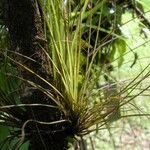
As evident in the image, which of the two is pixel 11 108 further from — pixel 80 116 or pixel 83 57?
pixel 83 57

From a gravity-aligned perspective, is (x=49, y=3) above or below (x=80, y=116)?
above

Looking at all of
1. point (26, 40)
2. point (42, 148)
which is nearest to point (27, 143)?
point (42, 148)

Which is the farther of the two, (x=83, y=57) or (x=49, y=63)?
(x=83, y=57)

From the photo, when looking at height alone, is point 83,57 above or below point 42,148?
above

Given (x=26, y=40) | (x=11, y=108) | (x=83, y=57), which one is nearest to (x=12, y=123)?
(x=11, y=108)

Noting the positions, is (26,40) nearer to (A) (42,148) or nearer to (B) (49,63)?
(B) (49,63)

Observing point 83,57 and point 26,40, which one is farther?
point 83,57
